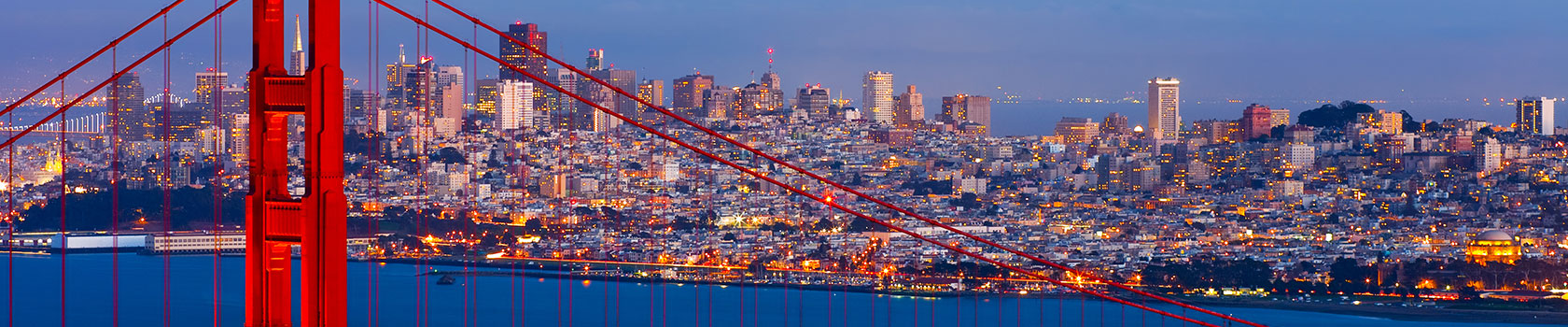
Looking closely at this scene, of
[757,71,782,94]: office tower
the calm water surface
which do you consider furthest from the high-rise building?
the calm water surface

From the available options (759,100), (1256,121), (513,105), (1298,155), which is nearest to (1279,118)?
(1256,121)

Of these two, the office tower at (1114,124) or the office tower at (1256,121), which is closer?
the office tower at (1256,121)

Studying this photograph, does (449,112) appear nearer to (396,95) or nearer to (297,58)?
(396,95)

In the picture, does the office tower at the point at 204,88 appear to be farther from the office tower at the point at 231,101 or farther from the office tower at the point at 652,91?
the office tower at the point at 652,91

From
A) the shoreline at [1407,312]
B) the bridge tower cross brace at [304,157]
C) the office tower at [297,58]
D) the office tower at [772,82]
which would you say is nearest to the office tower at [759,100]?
the office tower at [772,82]

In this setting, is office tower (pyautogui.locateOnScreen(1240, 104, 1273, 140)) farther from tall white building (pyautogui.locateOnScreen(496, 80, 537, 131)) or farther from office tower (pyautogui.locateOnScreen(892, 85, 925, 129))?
tall white building (pyautogui.locateOnScreen(496, 80, 537, 131))

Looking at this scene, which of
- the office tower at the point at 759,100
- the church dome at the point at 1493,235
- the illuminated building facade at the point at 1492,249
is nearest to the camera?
the illuminated building facade at the point at 1492,249
